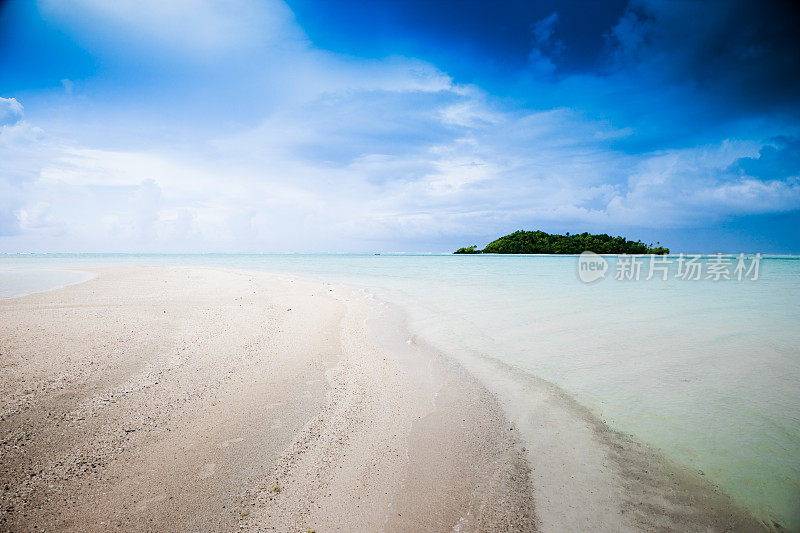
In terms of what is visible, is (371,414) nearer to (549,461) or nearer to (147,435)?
(549,461)

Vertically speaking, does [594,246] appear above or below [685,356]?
above

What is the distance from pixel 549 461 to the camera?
3545mm

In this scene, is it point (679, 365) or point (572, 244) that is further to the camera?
point (572, 244)

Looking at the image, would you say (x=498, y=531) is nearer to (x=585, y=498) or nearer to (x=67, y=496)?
(x=585, y=498)

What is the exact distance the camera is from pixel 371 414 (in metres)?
4.39

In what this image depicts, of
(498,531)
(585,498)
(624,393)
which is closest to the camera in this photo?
(498,531)

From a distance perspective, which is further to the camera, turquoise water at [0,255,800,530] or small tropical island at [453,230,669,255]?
A: small tropical island at [453,230,669,255]

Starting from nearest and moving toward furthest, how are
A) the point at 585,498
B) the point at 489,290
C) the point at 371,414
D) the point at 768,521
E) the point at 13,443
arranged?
the point at 768,521
the point at 585,498
the point at 13,443
the point at 371,414
the point at 489,290

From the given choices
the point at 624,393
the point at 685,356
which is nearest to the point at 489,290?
the point at 685,356

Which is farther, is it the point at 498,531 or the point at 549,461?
the point at 549,461

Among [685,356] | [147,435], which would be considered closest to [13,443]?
[147,435]

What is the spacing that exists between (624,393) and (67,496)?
697 centimetres

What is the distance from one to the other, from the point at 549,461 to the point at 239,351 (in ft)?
18.9

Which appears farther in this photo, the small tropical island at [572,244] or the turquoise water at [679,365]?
the small tropical island at [572,244]
